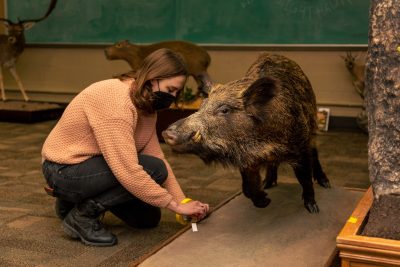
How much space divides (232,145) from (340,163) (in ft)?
7.79

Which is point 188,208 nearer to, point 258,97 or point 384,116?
point 258,97

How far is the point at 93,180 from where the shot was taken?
8.00 feet

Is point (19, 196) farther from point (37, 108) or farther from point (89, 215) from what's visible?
point (37, 108)

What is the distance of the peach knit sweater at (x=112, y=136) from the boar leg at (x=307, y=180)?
599mm

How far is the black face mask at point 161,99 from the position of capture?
2.37m

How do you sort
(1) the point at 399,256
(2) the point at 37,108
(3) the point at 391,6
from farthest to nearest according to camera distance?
(2) the point at 37,108
(3) the point at 391,6
(1) the point at 399,256

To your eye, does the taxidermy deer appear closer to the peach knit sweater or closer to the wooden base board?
the peach knit sweater

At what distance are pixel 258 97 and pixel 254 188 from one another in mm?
595

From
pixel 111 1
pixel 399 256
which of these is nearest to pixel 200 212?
pixel 399 256

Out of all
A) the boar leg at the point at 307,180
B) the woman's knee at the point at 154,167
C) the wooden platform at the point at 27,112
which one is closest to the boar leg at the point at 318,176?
the boar leg at the point at 307,180

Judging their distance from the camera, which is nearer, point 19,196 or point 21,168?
point 19,196

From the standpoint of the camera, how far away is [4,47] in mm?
6828

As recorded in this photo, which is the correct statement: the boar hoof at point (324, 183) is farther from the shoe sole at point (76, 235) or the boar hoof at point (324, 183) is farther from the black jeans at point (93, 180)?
the shoe sole at point (76, 235)

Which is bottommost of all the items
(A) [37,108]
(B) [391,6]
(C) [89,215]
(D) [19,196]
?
(A) [37,108]
